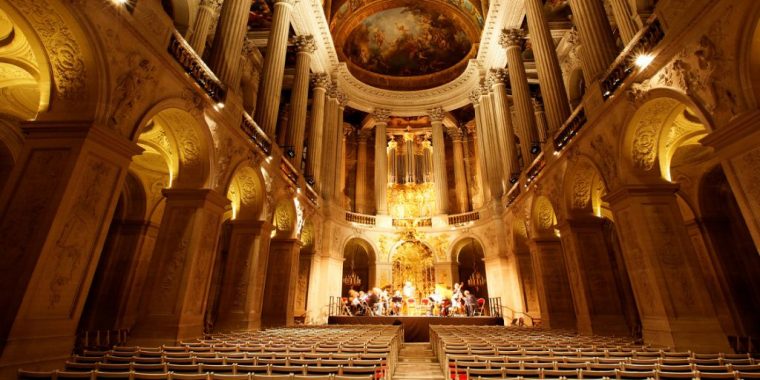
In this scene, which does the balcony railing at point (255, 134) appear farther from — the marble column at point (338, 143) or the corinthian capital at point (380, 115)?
the corinthian capital at point (380, 115)

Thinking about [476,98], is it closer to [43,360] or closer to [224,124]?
[224,124]

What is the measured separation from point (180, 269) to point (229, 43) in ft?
20.9

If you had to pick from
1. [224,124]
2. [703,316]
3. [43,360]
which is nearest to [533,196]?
[703,316]

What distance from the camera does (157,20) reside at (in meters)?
6.34

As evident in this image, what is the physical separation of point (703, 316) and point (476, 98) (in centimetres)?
1683

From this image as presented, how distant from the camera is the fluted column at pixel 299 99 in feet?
48.7

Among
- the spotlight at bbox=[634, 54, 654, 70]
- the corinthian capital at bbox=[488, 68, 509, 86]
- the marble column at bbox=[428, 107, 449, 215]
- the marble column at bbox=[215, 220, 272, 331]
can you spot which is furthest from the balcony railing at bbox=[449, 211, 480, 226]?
the spotlight at bbox=[634, 54, 654, 70]

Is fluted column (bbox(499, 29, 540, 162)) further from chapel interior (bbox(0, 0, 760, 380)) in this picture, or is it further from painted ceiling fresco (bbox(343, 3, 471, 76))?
painted ceiling fresco (bbox(343, 3, 471, 76))

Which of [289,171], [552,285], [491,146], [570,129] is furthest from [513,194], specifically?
[289,171]

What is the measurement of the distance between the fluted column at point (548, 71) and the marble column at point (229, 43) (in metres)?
9.69

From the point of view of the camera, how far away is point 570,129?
31.5 feet

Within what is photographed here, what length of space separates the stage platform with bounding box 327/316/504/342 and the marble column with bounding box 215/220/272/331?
5847 millimetres

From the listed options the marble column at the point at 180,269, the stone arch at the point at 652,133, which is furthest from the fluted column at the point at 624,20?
the marble column at the point at 180,269

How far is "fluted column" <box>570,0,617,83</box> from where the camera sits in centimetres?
889
